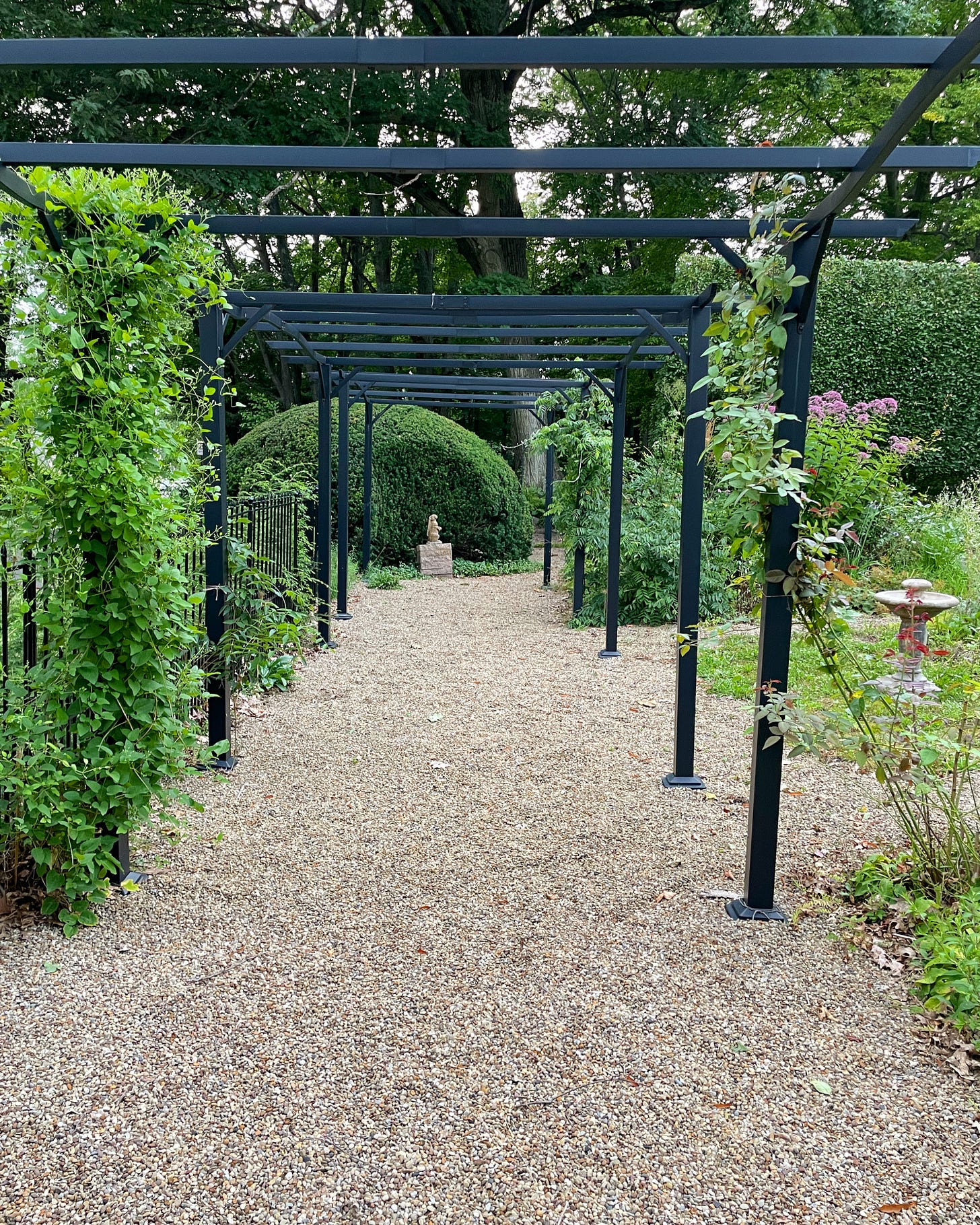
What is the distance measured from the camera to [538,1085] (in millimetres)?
2277

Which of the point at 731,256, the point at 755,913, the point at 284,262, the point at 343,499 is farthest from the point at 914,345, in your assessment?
Result: the point at 284,262

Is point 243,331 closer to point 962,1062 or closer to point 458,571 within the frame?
point 962,1062

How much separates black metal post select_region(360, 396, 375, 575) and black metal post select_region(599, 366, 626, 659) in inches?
182

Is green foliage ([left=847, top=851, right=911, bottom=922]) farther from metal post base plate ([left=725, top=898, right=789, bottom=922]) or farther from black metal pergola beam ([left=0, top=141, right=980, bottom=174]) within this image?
black metal pergola beam ([left=0, top=141, right=980, bottom=174])

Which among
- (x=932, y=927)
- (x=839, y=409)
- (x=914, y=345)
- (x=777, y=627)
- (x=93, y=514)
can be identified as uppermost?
(x=914, y=345)

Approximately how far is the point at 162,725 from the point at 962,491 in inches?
431

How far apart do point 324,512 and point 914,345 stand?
8532 millimetres

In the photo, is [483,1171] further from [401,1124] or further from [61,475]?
[61,475]

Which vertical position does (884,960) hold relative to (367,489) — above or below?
below

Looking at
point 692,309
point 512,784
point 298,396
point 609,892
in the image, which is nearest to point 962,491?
point 692,309

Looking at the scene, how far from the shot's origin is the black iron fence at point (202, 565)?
294cm

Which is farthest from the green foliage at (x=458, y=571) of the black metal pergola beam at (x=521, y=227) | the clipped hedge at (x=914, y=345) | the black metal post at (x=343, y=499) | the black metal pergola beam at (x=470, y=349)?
the black metal pergola beam at (x=521, y=227)

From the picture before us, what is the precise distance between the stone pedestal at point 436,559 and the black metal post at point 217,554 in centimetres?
794

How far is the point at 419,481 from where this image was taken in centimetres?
1284
